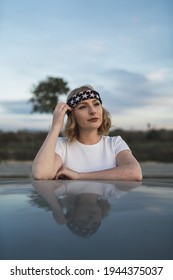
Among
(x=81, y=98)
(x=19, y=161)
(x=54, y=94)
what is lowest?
(x=19, y=161)

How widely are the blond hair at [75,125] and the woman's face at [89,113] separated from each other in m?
0.09

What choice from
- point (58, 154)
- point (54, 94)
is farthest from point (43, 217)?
point (54, 94)

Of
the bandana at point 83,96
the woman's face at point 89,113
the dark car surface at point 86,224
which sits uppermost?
the bandana at point 83,96

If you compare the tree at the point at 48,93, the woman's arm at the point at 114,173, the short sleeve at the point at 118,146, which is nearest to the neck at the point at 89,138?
the short sleeve at the point at 118,146

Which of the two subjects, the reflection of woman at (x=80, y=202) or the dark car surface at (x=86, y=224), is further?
the reflection of woman at (x=80, y=202)

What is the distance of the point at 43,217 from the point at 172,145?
2002 centimetres

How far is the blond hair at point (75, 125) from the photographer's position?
2.78m

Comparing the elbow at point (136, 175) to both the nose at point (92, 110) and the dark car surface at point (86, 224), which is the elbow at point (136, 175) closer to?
the nose at point (92, 110)

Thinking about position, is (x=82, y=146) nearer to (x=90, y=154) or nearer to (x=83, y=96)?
(x=90, y=154)

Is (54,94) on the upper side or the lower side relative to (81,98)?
upper

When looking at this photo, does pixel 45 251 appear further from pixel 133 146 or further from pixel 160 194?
pixel 133 146

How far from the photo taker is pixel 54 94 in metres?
32.2

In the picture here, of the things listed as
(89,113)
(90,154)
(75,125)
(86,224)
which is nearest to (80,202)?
(86,224)

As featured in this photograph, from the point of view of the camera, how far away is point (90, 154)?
2.67m
